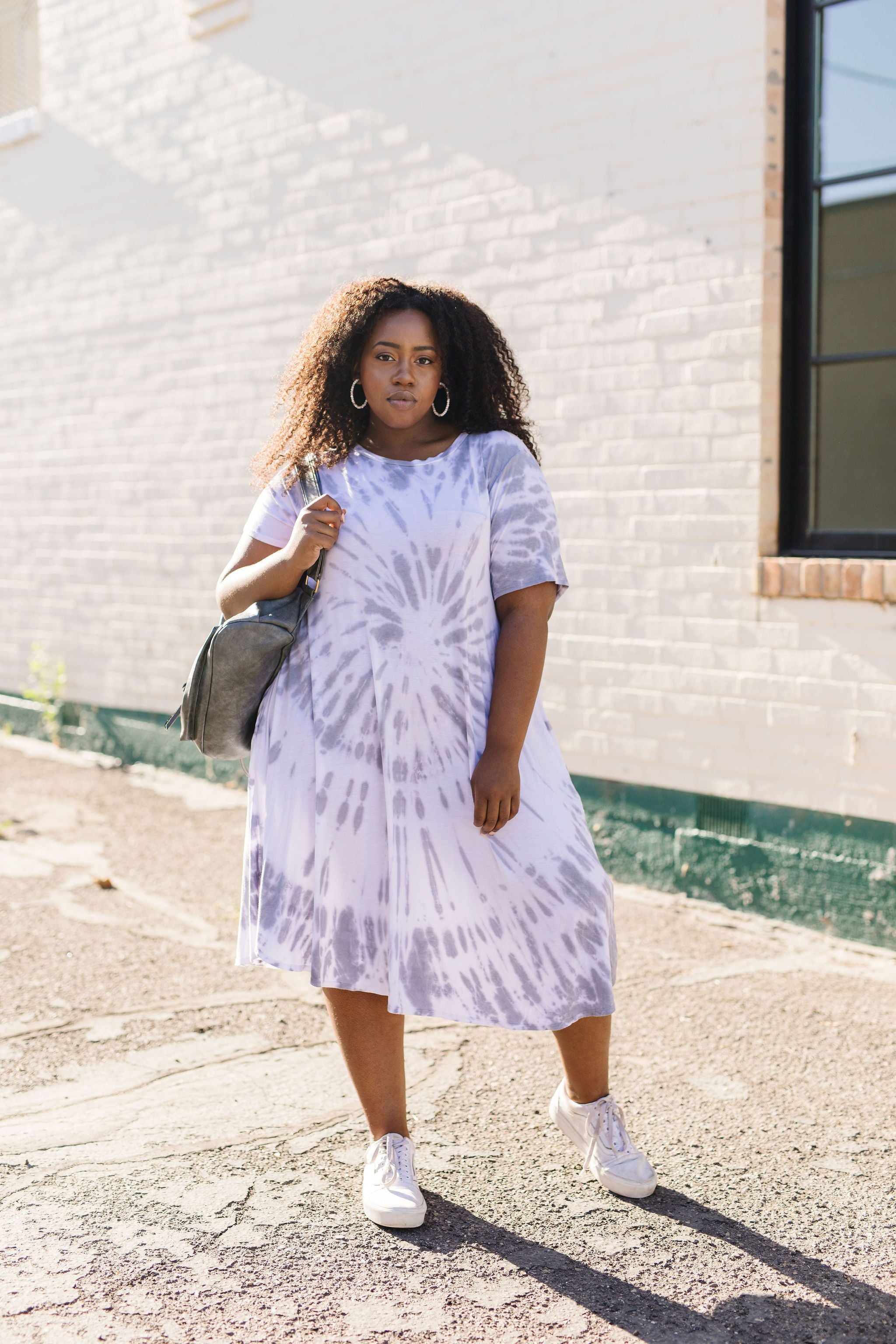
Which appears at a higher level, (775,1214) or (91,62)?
(91,62)

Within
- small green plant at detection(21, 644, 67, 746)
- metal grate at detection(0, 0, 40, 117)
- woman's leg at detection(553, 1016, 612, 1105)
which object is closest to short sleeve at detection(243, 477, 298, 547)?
woman's leg at detection(553, 1016, 612, 1105)

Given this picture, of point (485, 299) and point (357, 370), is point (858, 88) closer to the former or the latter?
point (485, 299)

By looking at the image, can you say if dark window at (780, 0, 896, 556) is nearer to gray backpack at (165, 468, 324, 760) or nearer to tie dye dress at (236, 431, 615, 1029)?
tie dye dress at (236, 431, 615, 1029)

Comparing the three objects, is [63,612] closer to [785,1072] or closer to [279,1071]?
[279,1071]

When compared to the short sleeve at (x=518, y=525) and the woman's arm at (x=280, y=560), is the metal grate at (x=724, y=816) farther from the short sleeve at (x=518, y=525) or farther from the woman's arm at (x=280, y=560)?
the woman's arm at (x=280, y=560)

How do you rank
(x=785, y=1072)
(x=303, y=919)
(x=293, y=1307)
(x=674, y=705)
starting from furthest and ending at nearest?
1. (x=674, y=705)
2. (x=785, y=1072)
3. (x=303, y=919)
4. (x=293, y=1307)

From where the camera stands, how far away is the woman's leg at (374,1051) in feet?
8.89

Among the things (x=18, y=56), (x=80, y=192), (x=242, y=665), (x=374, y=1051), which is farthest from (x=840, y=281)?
(x=18, y=56)

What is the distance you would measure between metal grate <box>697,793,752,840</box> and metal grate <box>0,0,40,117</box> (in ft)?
19.4

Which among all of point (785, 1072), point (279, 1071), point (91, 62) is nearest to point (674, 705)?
point (785, 1072)

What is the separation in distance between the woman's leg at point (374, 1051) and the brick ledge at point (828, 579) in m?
2.24

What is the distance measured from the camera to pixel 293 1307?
2.36 m

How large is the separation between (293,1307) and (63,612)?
6004 mm

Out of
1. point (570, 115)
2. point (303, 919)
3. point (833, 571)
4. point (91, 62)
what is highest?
point (91, 62)
